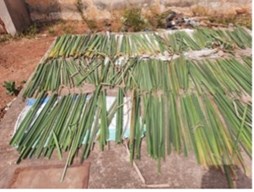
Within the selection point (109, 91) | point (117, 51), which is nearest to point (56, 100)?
point (109, 91)

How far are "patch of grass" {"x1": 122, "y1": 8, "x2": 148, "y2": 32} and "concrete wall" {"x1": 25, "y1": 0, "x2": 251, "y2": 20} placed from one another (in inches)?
14.7

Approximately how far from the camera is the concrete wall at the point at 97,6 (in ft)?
20.0

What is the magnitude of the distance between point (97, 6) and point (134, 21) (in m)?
1.01

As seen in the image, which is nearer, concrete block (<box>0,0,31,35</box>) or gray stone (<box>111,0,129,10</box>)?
concrete block (<box>0,0,31,35</box>)

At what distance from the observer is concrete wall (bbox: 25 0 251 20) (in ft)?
20.0

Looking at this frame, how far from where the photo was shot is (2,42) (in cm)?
606

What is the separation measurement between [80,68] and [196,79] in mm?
1446

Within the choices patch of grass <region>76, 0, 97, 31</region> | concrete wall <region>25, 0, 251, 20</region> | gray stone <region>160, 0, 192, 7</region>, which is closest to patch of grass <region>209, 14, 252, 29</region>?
concrete wall <region>25, 0, 251, 20</region>

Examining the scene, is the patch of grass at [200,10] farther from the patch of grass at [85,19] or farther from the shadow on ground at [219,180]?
the shadow on ground at [219,180]

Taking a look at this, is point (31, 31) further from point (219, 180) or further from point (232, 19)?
point (219, 180)

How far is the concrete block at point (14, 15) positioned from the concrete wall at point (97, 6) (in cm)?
24

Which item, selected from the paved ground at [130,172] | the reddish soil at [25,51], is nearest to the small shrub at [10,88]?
the reddish soil at [25,51]

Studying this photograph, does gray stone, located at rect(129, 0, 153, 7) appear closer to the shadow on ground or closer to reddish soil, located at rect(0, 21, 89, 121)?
reddish soil, located at rect(0, 21, 89, 121)

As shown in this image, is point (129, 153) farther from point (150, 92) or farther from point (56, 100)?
point (56, 100)
